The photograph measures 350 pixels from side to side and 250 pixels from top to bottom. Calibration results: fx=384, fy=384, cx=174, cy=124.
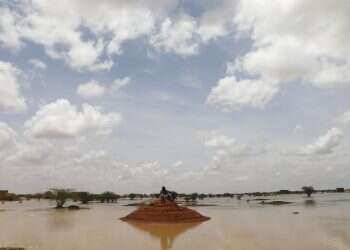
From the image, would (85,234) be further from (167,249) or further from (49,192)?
(49,192)

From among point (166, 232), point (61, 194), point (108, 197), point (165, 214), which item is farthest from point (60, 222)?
point (108, 197)

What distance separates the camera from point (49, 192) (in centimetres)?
9488

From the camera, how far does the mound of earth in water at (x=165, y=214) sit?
4156 centimetres

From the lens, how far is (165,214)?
41844 millimetres

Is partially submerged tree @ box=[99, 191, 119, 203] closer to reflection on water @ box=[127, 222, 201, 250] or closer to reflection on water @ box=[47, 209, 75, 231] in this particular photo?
reflection on water @ box=[47, 209, 75, 231]

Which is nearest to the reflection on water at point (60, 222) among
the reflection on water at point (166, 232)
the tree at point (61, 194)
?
the reflection on water at point (166, 232)

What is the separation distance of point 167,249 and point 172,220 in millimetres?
17525

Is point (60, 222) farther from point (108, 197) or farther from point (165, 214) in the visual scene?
point (108, 197)

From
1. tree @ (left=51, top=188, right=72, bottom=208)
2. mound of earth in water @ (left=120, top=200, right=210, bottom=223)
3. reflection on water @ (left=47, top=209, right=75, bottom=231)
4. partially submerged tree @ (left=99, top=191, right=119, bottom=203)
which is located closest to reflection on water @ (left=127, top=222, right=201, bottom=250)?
Answer: mound of earth in water @ (left=120, top=200, right=210, bottom=223)

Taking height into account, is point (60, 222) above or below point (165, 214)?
below

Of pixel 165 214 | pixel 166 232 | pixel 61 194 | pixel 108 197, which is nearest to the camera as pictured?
pixel 166 232

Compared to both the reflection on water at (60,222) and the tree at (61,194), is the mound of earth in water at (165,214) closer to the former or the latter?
the reflection on water at (60,222)

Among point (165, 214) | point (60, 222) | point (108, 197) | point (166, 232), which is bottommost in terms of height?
point (166, 232)

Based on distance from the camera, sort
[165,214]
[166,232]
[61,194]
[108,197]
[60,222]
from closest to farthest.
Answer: [166,232], [165,214], [60,222], [61,194], [108,197]
